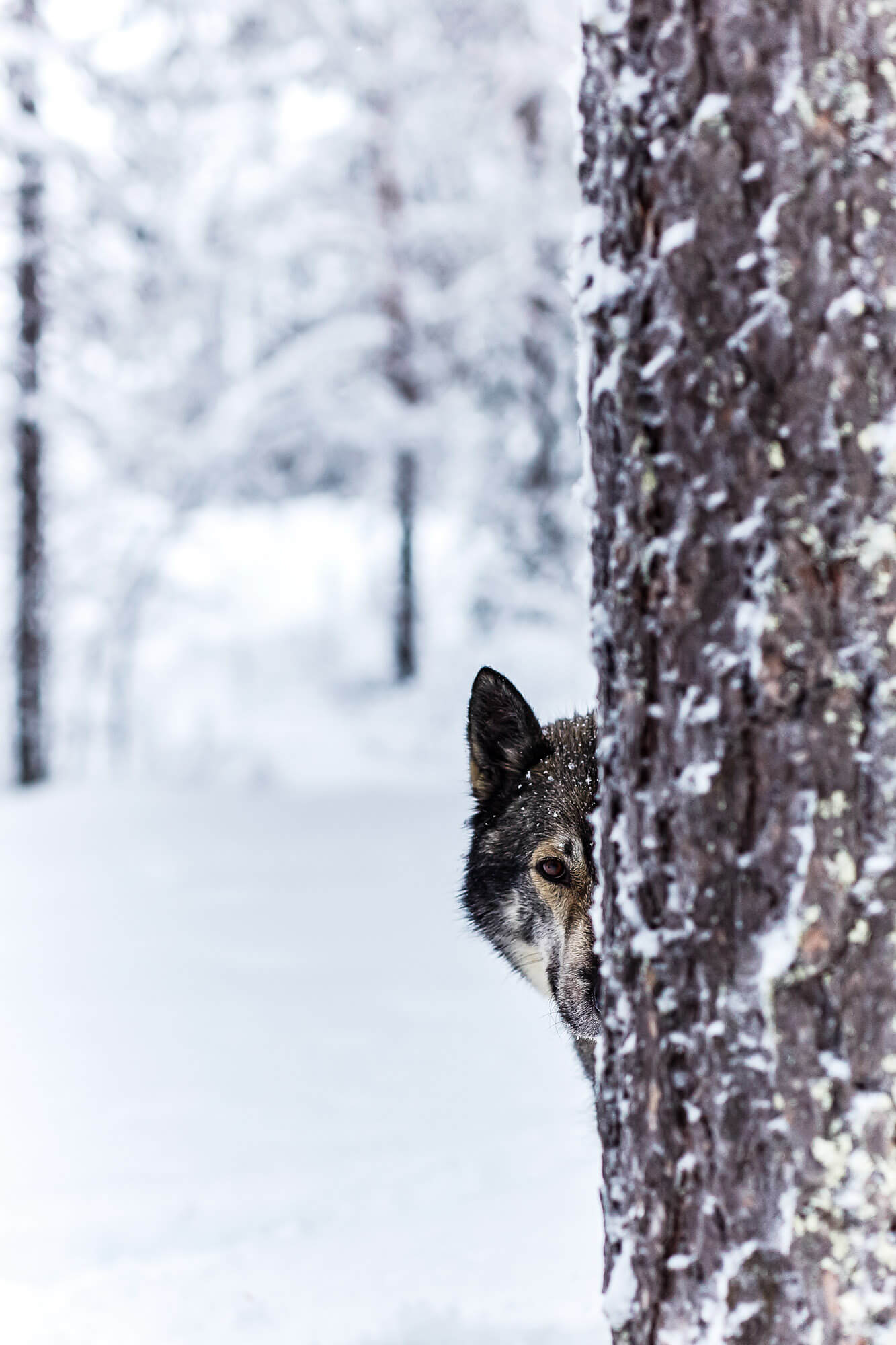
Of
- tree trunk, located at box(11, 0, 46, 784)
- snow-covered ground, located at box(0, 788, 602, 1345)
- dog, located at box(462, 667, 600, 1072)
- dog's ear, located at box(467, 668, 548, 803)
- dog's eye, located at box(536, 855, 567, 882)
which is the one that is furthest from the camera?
tree trunk, located at box(11, 0, 46, 784)

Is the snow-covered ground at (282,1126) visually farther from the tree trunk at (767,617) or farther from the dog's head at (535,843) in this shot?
the tree trunk at (767,617)

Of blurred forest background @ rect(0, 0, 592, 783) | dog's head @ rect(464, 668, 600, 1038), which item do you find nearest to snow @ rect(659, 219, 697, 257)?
dog's head @ rect(464, 668, 600, 1038)

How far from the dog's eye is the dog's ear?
374mm

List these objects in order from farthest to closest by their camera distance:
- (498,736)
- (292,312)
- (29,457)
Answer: (292,312), (29,457), (498,736)

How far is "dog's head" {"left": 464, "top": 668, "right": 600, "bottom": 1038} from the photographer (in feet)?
8.90

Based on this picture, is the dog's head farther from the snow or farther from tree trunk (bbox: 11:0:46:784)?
tree trunk (bbox: 11:0:46:784)

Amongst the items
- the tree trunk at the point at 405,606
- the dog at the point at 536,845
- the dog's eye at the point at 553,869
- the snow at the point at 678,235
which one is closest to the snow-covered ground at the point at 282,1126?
the dog at the point at 536,845

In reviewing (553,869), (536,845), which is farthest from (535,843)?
(553,869)

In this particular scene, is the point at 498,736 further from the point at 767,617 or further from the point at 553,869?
the point at 767,617

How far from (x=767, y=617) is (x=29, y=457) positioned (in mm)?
13796

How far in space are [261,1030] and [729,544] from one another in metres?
4.79

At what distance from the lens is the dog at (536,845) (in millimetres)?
2705

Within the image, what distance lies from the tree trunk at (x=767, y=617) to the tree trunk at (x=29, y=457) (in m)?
12.9

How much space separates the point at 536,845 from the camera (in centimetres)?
296
